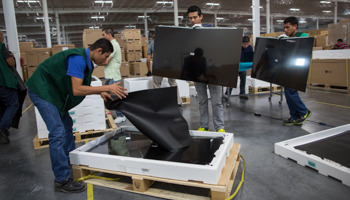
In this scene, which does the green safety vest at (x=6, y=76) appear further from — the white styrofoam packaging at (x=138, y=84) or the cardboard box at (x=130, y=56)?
the cardboard box at (x=130, y=56)

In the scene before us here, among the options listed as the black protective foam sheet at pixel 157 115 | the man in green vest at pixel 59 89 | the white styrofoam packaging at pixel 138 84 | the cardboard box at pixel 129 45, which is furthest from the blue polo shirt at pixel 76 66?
the cardboard box at pixel 129 45

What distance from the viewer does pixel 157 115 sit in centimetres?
234

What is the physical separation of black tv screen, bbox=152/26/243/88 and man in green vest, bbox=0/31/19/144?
2.25 metres

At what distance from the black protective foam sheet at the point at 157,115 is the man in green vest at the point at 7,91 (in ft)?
7.27

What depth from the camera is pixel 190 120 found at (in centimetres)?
430

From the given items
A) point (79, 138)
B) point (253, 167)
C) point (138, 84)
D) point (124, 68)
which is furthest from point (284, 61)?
point (124, 68)

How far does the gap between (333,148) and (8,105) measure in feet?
14.2

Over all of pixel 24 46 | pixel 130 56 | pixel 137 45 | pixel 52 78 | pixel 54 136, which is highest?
pixel 24 46

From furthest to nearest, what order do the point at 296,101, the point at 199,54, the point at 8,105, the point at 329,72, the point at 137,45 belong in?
1. the point at 137,45
2. the point at 329,72
3. the point at 296,101
4. the point at 8,105
5. the point at 199,54

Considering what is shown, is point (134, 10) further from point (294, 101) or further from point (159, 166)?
point (159, 166)

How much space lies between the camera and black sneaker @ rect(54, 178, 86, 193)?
80.1 inches

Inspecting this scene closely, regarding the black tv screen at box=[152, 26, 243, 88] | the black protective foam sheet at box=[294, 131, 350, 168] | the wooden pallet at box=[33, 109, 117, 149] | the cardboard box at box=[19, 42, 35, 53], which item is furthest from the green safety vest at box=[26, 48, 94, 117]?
the cardboard box at box=[19, 42, 35, 53]

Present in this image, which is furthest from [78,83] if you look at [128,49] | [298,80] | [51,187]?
[128,49]

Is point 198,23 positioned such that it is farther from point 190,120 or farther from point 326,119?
point 326,119
